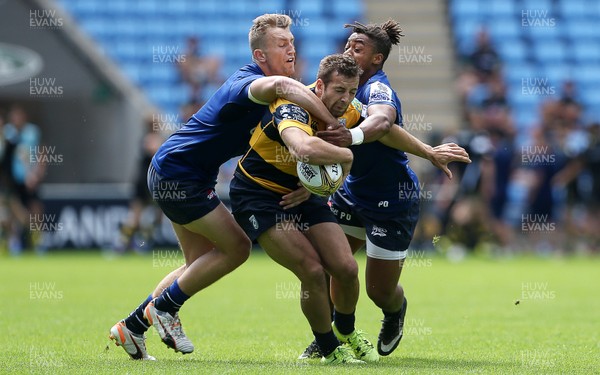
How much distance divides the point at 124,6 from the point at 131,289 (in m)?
12.9

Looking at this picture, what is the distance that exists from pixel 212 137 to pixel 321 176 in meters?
0.99

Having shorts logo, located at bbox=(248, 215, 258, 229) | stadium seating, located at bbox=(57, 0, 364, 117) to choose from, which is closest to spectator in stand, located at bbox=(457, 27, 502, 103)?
stadium seating, located at bbox=(57, 0, 364, 117)

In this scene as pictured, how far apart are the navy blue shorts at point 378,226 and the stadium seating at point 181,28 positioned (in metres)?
14.7

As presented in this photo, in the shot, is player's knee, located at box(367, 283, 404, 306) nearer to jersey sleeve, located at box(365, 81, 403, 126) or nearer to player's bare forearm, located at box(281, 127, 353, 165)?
jersey sleeve, located at box(365, 81, 403, 126)

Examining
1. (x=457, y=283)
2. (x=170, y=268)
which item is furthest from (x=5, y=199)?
(x=457, y=283)

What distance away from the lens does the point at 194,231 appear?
295 inches

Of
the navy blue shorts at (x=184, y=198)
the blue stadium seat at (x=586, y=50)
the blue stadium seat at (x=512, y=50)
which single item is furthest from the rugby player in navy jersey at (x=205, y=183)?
the blue stadium seat at (x=586, y=50)

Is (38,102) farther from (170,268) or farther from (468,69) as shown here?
(468,69)

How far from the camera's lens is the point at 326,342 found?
286 inches

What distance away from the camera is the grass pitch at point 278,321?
714cm

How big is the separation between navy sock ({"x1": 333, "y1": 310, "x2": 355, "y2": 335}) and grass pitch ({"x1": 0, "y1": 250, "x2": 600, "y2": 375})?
391 mm

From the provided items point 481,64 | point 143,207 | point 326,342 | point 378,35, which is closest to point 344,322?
point 326,342

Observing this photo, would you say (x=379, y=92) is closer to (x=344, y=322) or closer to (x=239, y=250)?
(x=239, y=250)

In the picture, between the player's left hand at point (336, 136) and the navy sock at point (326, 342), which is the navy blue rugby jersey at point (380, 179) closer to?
the player's left hand at point (336, 136)
